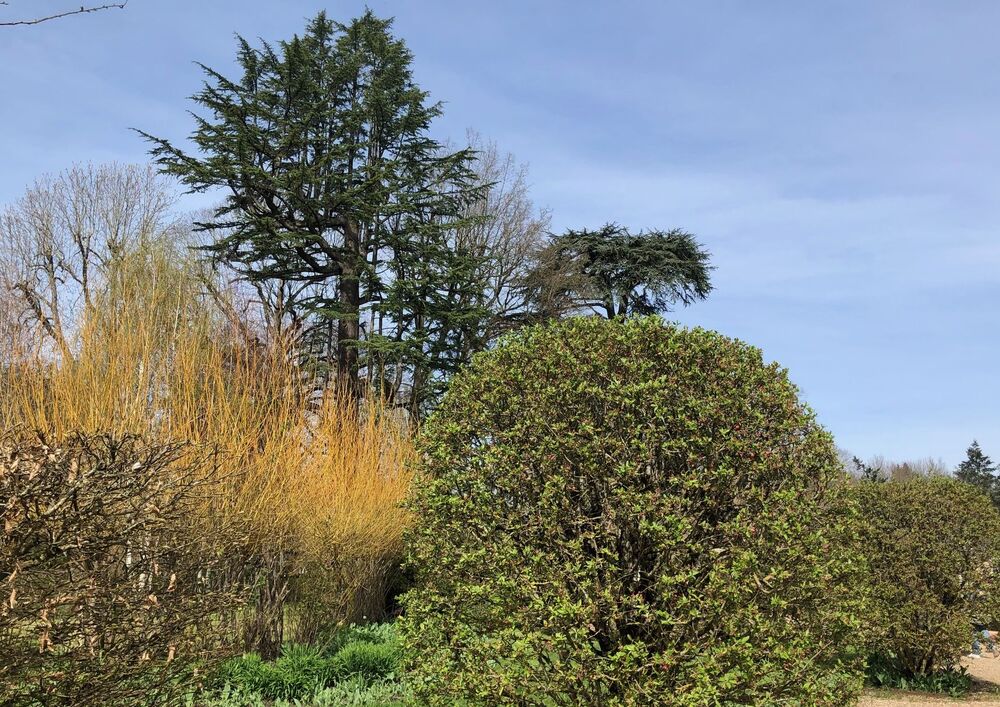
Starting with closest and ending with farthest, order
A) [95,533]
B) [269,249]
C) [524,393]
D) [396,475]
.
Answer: [95,533] < [524,393] < [396,475] < [269,249]

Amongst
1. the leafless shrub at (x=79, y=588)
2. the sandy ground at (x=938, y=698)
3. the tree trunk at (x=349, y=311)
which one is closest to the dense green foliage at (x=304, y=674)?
the leafless shrub at (x=79, y=588)

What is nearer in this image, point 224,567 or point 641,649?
point 641,649

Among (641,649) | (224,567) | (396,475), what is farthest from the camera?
(396,475)

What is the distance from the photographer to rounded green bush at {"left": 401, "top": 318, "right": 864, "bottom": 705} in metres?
4.39

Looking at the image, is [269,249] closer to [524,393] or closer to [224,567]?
[224,567]

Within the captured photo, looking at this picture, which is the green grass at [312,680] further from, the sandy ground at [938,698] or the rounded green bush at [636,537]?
the sandy ground at [938,698]

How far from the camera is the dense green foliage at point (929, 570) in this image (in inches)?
381

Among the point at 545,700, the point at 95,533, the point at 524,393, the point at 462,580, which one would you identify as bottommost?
the point at 545,700

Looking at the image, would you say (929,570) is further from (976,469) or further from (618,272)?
(976,469)

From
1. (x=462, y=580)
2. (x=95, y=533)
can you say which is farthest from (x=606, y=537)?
(x=95, y=533)

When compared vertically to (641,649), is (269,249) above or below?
above

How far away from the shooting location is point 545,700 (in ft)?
14.7

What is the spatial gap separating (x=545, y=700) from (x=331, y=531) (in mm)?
6114

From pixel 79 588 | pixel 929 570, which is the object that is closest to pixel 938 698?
pixel 929 570
